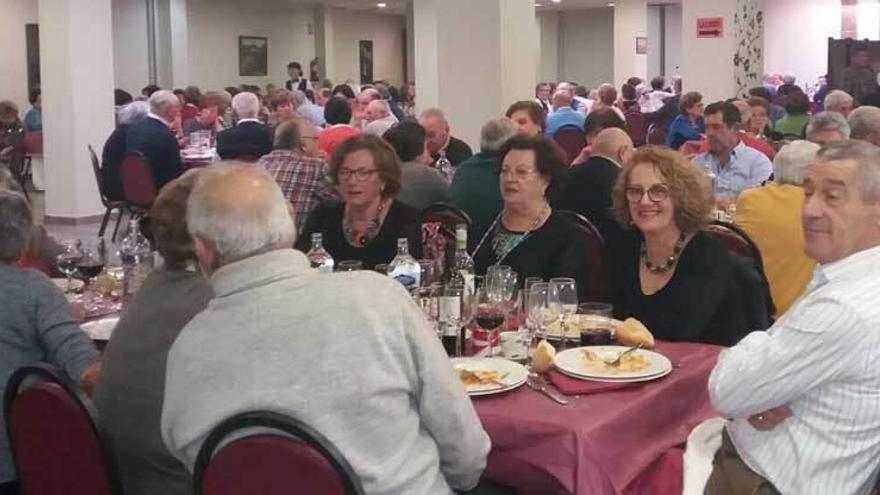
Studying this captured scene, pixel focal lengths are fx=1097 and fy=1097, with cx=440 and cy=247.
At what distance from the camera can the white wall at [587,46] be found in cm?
2498

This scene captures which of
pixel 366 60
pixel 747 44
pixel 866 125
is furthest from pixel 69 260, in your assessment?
pixel 366 60

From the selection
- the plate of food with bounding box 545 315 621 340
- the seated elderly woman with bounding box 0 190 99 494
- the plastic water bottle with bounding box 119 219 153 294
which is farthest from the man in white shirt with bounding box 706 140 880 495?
the plastic water bottle with bounding box 119 219 153 294

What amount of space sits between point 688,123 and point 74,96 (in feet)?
18.8

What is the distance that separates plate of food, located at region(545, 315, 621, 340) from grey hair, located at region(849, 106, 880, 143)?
3.44 metres

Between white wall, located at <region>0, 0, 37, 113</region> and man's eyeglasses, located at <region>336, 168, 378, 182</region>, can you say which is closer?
man's eyeglasses, located at <region>336, 168, 378, 182</region>

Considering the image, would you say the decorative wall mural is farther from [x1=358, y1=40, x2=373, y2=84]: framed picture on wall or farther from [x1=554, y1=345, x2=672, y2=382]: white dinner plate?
[x1=358, y1=40, x2=373, y2=84]: framed picture on wall

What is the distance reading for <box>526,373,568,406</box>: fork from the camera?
257 centimetres

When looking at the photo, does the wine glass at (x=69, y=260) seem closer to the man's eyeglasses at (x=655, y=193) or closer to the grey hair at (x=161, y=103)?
the man's eyeglasses at (x=655, y=193)

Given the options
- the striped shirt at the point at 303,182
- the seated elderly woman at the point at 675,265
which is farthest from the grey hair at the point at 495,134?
the seated elderly woman at the point at 675,265

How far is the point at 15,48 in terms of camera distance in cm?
1612

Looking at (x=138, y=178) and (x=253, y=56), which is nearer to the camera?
(x=138, y=178)

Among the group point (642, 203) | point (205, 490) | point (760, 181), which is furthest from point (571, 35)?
point (205, 490)

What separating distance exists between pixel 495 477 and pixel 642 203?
115cm

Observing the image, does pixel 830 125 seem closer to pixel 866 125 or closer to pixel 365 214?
pixel 866 125
